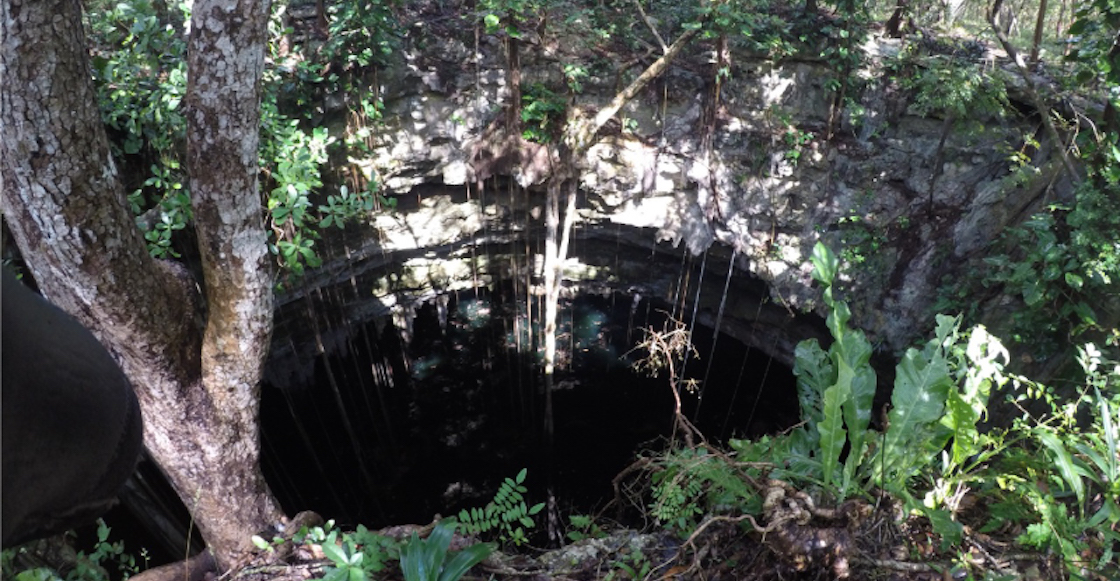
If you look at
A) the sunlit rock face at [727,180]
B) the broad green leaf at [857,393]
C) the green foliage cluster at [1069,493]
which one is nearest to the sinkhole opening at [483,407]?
the sunlit rock face at [727,180]

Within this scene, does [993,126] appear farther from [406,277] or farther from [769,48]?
[406,277]

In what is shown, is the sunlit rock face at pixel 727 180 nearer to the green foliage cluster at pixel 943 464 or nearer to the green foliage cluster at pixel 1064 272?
the green foliage cluster at pixel 1064 272

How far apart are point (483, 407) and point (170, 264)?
4.32 metres

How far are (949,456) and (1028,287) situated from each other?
8.22ft

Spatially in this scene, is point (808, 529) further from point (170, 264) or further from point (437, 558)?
point (170, 264)

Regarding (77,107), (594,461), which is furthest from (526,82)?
(77,107)

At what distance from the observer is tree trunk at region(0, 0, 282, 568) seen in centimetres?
203

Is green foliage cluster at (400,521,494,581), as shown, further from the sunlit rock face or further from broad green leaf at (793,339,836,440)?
the sunlit rock face

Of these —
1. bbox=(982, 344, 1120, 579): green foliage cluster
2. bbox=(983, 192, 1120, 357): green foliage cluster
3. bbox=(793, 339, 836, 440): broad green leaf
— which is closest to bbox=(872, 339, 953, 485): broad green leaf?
bbox=(982, 344, 1120, 579): green foliage cluster

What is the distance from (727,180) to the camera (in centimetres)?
670

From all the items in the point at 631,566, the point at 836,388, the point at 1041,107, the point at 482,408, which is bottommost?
the point at 482,408

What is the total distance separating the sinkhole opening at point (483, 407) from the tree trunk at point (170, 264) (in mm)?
2719

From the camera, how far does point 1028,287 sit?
453 cm

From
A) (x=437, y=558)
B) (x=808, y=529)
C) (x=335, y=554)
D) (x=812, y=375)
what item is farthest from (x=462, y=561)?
(x=812, y=375)
